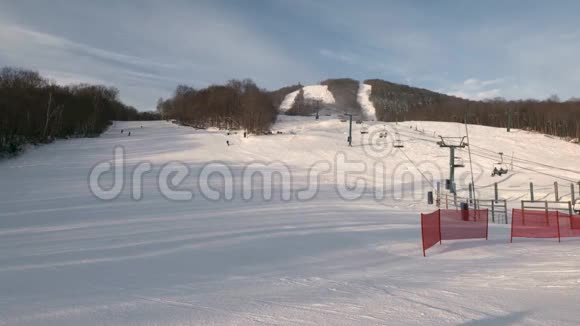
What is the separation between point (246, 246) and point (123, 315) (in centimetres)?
450

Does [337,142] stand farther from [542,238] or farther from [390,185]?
[542,238]

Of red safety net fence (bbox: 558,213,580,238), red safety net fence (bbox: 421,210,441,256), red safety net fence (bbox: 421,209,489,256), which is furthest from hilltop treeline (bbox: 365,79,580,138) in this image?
red safety net fence (bbox: 421,210,441,256)

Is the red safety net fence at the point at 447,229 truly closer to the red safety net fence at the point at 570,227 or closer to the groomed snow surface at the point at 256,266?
the groomed snow surface at the point at 256,266

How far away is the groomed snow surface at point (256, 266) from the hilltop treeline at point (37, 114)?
24278 millimetres

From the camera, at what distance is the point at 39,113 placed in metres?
48.2

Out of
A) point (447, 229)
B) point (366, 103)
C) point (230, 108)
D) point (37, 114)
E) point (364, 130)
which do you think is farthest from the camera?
point (366, 103)

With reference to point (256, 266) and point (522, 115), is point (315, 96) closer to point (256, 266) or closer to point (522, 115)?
point (522, 115)

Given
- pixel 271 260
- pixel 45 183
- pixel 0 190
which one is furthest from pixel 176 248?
pixel 45 183

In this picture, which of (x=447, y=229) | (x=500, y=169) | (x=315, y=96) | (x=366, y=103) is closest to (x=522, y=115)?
(x=500, y=169)

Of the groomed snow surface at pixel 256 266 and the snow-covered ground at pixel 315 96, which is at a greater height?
the snow-covered ground at pixel 315 96

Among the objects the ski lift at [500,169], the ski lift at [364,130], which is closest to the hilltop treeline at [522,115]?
the ski lift at [364,130]

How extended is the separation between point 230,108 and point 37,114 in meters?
35.0

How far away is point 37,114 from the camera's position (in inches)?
1876

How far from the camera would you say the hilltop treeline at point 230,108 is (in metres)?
61.4
